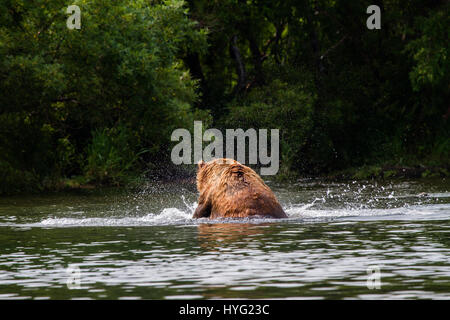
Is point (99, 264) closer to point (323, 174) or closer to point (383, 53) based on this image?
point (323, 174)

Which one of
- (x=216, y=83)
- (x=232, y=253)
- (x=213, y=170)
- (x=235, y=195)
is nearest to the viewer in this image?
(x=232, y=253)

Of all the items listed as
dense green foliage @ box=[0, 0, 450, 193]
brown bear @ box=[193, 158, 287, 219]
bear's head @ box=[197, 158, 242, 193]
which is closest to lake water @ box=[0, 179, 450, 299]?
brown bear @ box=[193, 158, 287, 219]

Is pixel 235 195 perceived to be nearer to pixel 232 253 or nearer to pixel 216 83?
pixel 232 253

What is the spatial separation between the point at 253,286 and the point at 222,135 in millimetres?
28236

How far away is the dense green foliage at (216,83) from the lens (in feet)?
100

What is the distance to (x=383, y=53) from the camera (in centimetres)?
4212

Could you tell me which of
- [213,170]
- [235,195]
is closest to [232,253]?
[235,195]

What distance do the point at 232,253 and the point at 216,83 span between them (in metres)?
32.2

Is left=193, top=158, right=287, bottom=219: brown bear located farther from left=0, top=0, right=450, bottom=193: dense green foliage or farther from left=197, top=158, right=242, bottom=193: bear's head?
left=0, top=0, right=450, bottom=193: dense green foliage

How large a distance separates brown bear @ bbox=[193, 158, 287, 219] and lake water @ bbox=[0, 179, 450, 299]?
11.5 inches

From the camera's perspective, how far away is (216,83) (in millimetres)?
44188

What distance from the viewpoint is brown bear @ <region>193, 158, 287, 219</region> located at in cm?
1623

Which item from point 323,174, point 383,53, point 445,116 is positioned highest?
point 383,53
